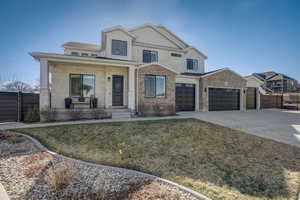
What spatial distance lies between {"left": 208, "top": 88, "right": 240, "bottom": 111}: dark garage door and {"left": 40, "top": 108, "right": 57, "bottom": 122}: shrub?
12813 mm

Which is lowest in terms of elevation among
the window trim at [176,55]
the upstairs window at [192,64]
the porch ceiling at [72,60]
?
the porch ceiling at [72,60]

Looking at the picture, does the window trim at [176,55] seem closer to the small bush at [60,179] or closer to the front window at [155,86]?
the front window at [155,86]

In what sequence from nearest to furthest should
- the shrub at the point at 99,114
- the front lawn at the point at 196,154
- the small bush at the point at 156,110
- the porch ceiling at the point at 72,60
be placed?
the front lawn at the point at 196,154
the porch ceiling at the point at 72,60
the shrub at the point at 99,114
the small bush at the point at 156,110

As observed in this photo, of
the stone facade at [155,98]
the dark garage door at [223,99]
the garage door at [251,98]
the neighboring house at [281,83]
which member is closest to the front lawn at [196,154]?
the stone facade at [155,98]

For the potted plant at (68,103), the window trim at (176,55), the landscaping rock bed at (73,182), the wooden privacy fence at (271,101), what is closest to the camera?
the landscaping rock bed at (73,182)

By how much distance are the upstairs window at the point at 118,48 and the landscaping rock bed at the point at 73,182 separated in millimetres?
10629

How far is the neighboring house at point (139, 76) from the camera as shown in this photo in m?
10.5

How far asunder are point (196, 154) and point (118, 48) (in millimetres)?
11374

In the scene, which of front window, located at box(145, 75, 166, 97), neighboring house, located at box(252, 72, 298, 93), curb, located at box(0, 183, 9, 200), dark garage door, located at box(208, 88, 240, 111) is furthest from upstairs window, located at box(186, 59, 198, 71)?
neighboring house, located at box(252, 72, 298, 93)

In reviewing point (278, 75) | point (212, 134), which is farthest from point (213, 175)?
point (278, 75)

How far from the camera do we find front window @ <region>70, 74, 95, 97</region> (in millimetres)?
10969

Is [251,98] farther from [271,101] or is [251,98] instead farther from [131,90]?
[131,90]

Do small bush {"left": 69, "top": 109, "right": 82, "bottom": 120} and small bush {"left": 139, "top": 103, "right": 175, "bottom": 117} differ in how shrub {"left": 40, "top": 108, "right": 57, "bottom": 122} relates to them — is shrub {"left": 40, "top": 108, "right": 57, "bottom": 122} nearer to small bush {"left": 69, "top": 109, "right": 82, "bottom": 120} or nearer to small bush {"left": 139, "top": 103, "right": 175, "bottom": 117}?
small bush {"left": 69, "top": 109, "right": 82, "bottom": 120}

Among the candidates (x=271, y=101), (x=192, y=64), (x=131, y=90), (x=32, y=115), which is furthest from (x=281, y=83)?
(x=32, y=115)
